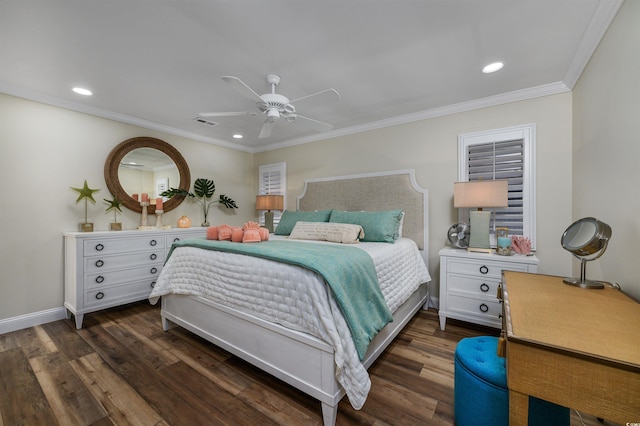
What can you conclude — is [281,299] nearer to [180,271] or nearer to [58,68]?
[180,271]

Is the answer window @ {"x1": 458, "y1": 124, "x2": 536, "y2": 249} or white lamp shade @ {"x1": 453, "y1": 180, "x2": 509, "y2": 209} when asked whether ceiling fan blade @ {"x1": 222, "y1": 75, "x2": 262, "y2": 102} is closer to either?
white lamp shade @ {"x1": 453, "y1": 180, "x2": 509, "y2": 209}

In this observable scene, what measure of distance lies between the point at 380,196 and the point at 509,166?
1.44 meters

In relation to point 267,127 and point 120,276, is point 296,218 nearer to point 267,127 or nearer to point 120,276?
point 267,127

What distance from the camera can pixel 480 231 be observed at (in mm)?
2625

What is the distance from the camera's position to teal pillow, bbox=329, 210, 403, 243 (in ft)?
9.38

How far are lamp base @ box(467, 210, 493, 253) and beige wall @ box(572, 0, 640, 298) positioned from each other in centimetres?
71

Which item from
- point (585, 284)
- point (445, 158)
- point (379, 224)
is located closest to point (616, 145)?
point (585, 284)

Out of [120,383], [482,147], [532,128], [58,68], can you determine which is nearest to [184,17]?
[58,68]

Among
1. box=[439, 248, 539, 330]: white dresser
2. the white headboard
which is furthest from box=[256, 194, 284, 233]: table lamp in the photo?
box=[439, 248, 539, 330]: white dresser

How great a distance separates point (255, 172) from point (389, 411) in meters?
4.47

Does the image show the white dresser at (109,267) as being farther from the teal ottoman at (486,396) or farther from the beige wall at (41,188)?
the teal ottoman at (486,396)

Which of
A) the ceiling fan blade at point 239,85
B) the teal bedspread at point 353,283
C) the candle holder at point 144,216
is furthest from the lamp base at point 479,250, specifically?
the candle holder at point 144,216

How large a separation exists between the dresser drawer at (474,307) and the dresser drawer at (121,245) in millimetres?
3519

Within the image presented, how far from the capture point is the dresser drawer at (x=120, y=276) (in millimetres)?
2803
